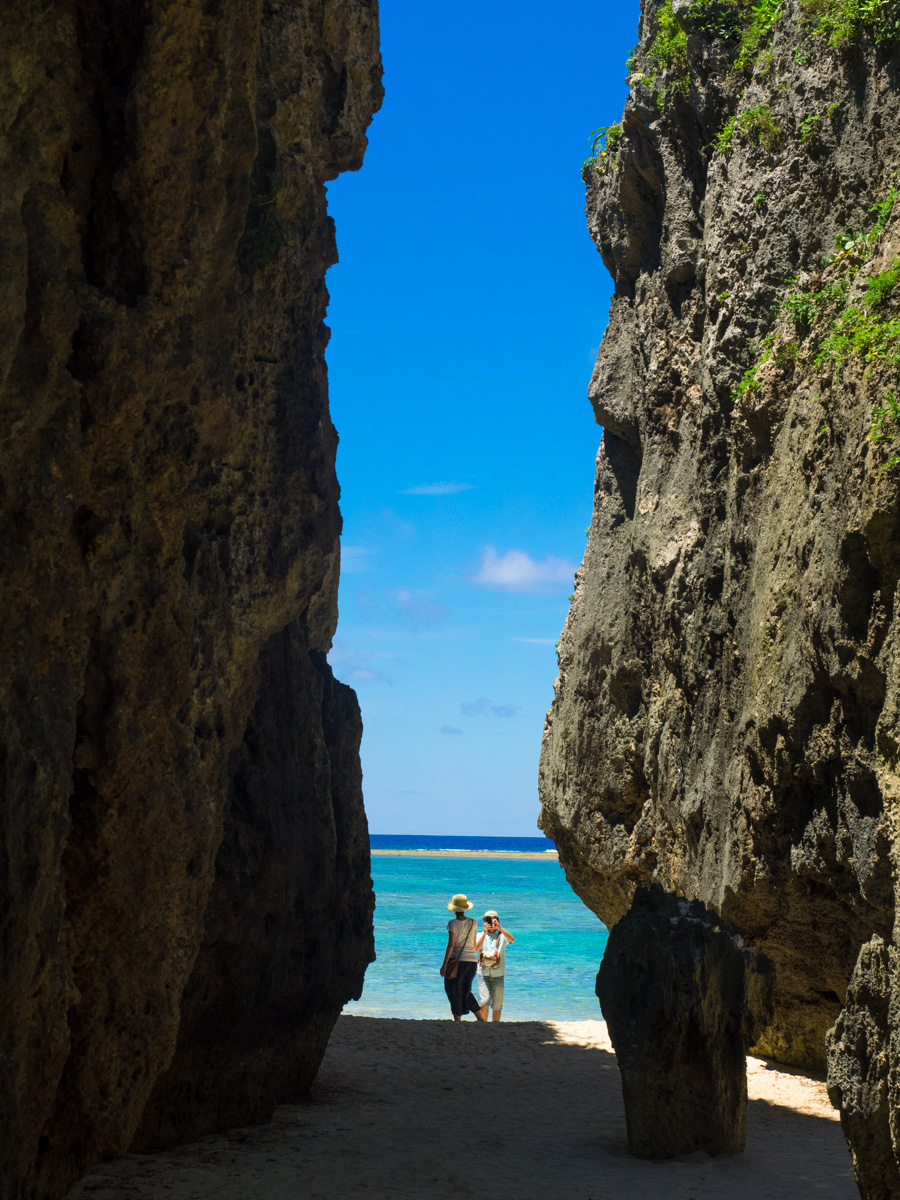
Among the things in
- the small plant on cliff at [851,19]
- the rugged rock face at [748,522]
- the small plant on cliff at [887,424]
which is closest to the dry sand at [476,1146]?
the rugged rock face at [748,522]

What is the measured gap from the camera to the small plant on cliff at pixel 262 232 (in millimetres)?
9219

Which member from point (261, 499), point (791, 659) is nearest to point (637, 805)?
point (791, 659)

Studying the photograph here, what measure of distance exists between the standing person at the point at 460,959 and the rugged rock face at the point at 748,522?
1.77 m

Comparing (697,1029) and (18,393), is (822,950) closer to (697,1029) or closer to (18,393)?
(697,1029)

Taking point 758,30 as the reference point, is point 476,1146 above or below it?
below

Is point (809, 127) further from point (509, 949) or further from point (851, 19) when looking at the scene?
point (509, 949)

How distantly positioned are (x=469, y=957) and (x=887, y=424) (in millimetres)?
10953

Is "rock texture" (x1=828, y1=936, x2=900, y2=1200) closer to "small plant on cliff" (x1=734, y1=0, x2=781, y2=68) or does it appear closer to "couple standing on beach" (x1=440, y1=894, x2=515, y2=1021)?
"couple standing on beach" (x1=440, y1=894, x2=515, y2=1021)

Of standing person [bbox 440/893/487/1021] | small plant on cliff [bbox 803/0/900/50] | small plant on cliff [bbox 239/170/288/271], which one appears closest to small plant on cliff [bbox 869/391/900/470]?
small plant on cliff [bbox 803/0/900/50]

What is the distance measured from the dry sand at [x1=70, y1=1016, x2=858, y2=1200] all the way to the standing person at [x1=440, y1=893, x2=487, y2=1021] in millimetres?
2279

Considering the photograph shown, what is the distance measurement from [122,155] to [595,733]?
10.4m

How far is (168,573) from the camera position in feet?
24.5

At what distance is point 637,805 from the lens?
1466cm

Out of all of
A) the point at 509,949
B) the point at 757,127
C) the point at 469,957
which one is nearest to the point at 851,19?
the point at 757,127
